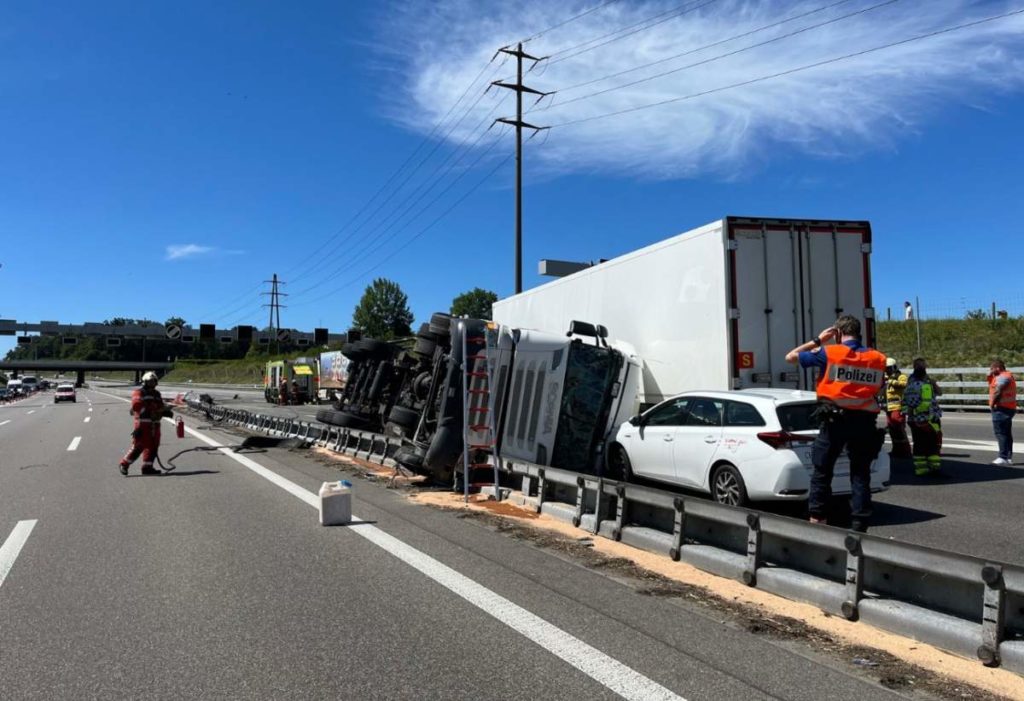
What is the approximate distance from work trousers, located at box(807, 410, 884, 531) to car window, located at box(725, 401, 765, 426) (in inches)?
75.9

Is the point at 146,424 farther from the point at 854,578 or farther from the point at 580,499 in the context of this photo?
the point at 854,578

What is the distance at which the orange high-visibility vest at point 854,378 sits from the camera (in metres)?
6.04

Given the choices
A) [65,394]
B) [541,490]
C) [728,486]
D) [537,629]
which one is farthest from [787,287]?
[65,394]

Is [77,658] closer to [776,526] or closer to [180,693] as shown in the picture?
[180,693]

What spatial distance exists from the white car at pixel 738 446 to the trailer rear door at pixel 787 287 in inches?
43.1

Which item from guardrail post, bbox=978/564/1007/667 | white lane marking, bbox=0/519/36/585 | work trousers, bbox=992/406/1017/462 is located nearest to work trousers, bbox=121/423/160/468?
white lane marking, bbox=0/519/36/585

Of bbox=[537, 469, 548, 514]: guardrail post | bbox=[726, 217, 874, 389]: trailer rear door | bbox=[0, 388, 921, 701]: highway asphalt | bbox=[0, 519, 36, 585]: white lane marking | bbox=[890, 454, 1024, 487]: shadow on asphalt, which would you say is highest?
bbox=[726, 217, 874, 389]: trailer rear door

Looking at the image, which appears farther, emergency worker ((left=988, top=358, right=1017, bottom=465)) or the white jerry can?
emergency worker ((left=988, top=358, right=1017, bottom=465))

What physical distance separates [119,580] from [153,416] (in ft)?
25.4

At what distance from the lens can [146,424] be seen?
43.0 feet

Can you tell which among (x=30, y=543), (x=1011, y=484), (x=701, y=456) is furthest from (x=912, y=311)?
(x=30, y=543)

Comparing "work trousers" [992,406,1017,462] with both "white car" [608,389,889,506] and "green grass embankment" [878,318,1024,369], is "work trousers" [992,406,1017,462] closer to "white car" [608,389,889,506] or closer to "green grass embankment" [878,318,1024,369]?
"white car" [608,389,889,506]

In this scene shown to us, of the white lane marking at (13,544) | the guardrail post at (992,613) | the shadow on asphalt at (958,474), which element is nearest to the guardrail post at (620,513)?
the guardrail post at (992,613)

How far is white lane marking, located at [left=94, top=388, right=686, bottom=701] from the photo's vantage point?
382 cm
